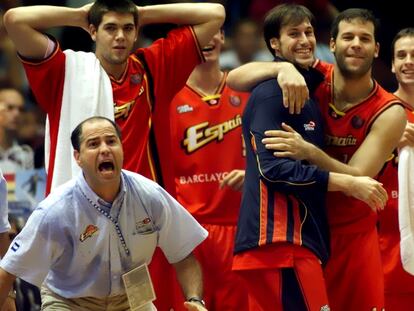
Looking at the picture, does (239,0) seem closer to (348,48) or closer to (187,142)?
(187,142)

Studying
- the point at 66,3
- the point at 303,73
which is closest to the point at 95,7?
the point at 303,73

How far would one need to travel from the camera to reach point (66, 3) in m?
8.83

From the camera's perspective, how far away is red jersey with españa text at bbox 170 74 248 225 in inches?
283

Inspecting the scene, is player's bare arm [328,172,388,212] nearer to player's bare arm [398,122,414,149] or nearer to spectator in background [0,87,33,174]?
player's bare arm [398,122,414,149]

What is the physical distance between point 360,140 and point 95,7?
155 cm

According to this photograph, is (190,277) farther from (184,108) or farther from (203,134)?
(184,108)

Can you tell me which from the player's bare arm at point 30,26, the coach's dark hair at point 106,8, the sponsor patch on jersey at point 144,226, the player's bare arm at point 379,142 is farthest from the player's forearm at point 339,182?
the player's bare arm at point 30,26

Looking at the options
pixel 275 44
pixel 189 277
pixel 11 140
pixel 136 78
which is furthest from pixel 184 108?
pixel 189 277

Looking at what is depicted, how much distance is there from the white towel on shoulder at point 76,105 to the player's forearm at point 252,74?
66 cm

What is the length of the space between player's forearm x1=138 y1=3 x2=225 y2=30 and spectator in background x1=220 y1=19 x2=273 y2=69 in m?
2.37

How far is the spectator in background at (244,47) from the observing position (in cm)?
884

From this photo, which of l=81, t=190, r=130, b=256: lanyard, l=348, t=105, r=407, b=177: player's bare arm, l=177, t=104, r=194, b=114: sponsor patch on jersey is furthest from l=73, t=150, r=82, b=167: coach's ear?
l=177, t=104, r=194, b=114: sponsor patch on jersey

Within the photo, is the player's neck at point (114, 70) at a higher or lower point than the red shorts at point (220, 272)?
higher

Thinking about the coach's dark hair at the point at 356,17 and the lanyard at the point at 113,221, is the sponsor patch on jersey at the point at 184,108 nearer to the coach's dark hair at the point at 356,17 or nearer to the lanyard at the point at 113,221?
the coach's dark hair at the point at 356,17
